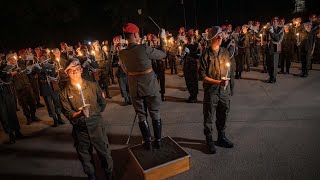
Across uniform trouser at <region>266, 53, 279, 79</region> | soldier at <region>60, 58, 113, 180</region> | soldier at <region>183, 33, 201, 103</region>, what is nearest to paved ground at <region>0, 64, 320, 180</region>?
soldier at <region>183, 33, 201, 103</region>

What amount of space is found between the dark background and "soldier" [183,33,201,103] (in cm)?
1509

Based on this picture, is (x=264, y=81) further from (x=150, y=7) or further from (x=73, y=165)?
(x=150, y=7)

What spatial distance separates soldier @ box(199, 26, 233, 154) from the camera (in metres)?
5.07

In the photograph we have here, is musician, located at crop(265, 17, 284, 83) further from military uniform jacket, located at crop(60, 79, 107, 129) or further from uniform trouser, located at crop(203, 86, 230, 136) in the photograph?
military uniform jacket, located at crop(60, 79, 107, 129)

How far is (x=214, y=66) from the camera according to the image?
16.8 ft

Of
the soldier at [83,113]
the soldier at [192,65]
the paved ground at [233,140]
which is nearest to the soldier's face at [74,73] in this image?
the soldier at [83,113]

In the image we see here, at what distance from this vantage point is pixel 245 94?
30.3ft

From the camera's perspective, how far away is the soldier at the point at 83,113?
4086mm

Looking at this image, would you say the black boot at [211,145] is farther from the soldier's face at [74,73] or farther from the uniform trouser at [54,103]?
the uniform trouser at [54,103]

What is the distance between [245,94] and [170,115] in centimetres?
304

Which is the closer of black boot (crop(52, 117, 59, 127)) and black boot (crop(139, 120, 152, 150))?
black boot (crop(139, 120, 152, 150))

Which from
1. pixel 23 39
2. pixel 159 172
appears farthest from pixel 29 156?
pixel 23 39

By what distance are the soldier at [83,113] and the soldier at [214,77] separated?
83.0 inches

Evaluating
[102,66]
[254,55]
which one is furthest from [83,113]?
[254,55]
